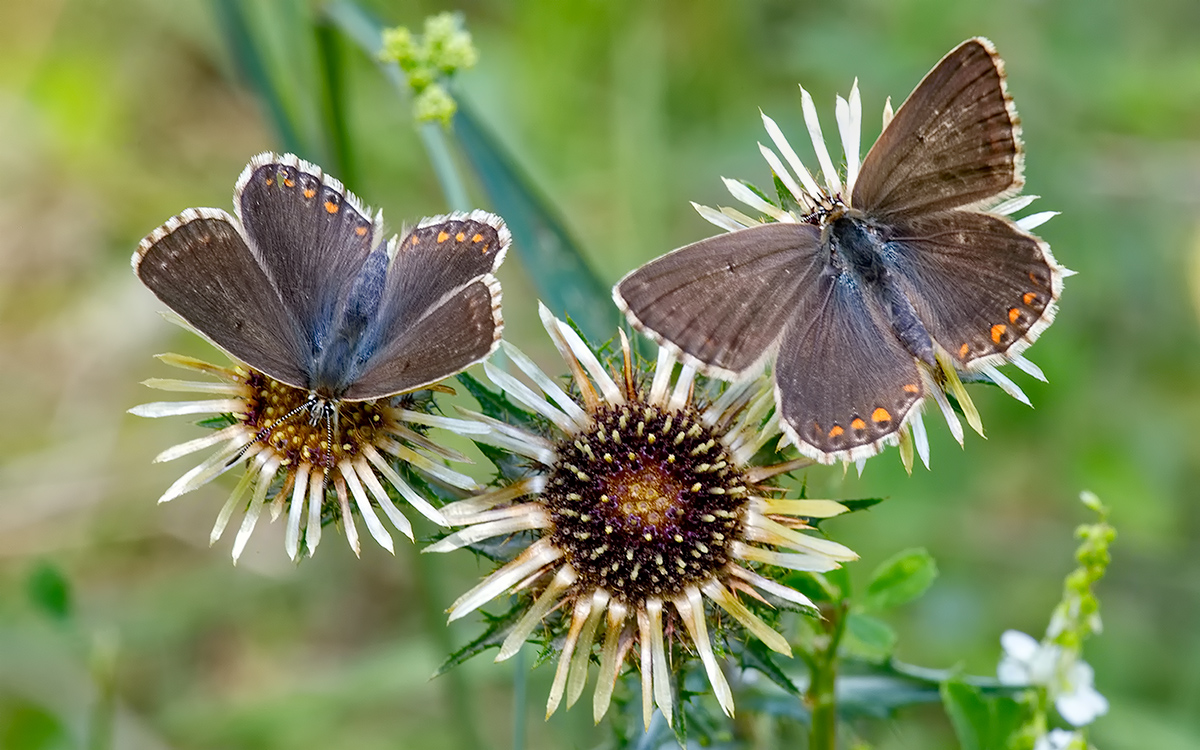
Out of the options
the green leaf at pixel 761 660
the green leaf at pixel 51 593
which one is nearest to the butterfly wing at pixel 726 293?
the green leaf at pixel 761 660

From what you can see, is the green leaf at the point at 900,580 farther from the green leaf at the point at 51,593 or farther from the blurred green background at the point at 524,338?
the green leaf at the point at 51,593

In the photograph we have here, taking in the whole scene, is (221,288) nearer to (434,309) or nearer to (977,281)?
(434,309)

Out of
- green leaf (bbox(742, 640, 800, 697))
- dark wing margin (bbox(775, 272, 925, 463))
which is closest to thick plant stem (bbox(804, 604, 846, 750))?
green leaf (bbox(742, 640, 800, 697))

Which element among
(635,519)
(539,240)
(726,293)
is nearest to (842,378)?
(726,293)

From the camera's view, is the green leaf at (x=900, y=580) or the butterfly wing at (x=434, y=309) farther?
the green leaf at (x=900, y=580)

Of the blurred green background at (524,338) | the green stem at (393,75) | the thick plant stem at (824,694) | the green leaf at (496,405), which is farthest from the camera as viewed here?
the blurred green background at (524,338)

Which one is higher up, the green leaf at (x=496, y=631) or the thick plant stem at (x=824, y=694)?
the green leaf at (x=496, y=631)

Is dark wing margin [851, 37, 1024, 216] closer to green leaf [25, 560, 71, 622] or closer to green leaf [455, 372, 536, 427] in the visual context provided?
green leaf [455, 372, 536, 427]
